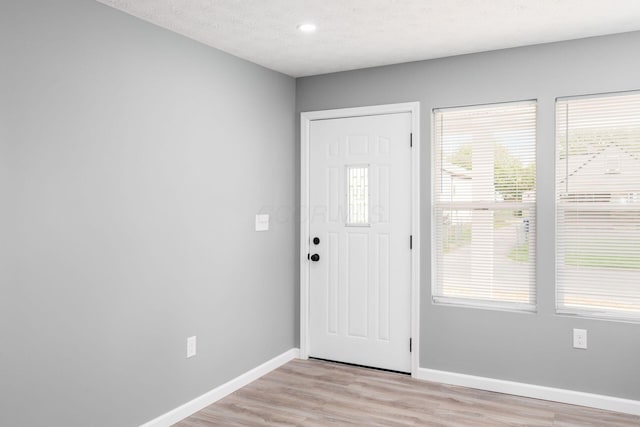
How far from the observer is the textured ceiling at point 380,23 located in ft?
8.73

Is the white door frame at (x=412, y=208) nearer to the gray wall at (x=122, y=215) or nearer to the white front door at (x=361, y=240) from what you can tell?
the white front door at (x=361, y=240)

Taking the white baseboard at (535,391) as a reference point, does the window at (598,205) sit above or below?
above

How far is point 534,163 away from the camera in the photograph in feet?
11.2

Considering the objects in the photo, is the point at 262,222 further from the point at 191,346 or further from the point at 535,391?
the point at 535,391

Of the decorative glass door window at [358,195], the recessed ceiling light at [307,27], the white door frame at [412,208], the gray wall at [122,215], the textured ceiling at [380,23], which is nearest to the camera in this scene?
the gray wall at [122,215]

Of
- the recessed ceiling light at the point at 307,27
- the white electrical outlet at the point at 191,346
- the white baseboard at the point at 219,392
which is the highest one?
the recessed ceiling light at the point at 307,27

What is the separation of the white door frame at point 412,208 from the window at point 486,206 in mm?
149

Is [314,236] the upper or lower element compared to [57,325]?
upper

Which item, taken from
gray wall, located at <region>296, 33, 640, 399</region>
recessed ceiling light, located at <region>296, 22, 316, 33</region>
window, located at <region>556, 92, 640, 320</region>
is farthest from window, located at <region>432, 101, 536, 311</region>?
recessed ceiling light, located at <region>296, 22, 316, 33</region>

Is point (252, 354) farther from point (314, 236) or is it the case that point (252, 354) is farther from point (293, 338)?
point (314, 236)

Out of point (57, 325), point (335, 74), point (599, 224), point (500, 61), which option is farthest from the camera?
point (335, 74)

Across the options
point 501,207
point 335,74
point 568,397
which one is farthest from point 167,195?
point 568,397

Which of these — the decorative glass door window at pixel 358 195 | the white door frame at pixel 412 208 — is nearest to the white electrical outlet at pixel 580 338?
the white door frame at pixel 412 208

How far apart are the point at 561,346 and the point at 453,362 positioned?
76 cm
